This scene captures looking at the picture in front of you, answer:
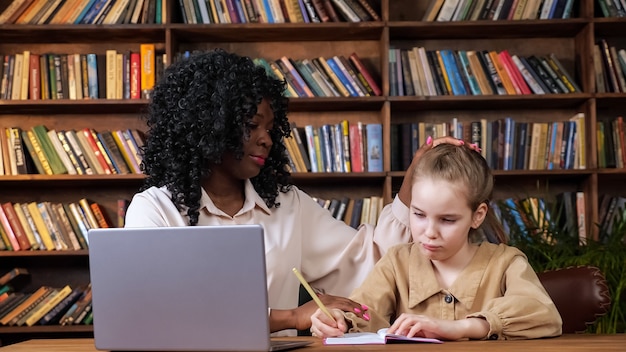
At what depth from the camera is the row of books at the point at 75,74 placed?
3.68 metres

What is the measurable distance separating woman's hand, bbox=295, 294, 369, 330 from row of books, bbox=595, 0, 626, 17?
2.57 metres

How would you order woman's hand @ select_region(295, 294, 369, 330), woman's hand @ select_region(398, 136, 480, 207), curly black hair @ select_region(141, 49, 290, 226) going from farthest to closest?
curly black hair @ select_region(141, 49, 290, 226)
woman's hand @ select_region(398, 136, 480, 207)
woman's hand @ select_region(295, 294, 369, 330)

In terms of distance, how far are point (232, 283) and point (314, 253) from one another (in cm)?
102

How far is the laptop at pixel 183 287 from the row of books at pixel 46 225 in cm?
252

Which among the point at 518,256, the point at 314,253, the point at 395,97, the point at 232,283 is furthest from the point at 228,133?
the point at 395,97

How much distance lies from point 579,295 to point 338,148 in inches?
82.9

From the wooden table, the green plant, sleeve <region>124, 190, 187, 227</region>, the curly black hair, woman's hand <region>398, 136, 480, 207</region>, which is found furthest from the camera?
the green plant

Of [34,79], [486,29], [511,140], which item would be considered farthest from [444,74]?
[34,79]

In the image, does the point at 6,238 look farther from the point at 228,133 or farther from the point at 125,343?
the point at 125,343

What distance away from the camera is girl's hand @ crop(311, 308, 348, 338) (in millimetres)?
1464

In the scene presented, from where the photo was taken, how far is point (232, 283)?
3.88ft

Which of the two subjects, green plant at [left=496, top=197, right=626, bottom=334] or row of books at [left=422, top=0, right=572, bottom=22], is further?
row of books at [left=422, top=0, right=572, bottom=22]

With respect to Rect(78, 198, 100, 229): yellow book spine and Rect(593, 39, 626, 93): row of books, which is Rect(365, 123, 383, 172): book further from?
Rect(78, 198, 100, 229): yellow book spine

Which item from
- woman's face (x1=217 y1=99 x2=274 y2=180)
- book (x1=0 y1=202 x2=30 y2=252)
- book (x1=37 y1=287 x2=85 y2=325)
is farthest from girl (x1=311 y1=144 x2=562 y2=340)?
book (x1=0 y1=202 x2=30 y2=252)
